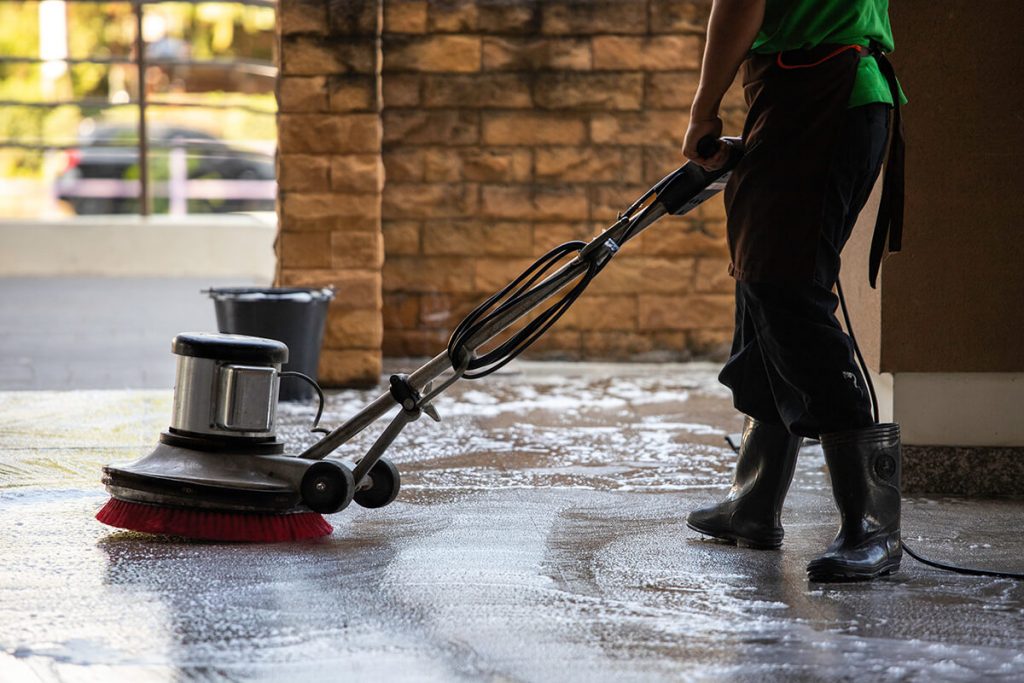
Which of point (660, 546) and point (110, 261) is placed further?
point (110, 261)

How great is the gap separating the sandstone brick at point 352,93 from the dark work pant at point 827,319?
11.6ft

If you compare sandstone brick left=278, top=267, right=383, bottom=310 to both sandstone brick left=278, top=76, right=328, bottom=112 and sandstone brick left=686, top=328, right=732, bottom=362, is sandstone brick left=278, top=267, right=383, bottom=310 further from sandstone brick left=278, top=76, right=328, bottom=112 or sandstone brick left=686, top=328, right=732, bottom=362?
sandstone brick left=686, top=328, right=732, bottom=362

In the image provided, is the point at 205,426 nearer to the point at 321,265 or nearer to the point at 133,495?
the point at 133,495

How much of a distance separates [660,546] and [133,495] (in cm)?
131

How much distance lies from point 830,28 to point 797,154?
0.29 meters

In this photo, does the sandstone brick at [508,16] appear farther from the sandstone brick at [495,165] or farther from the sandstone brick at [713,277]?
the sandstone brick at [713,277]

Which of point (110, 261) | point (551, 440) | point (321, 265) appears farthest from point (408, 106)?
point (110, 261)

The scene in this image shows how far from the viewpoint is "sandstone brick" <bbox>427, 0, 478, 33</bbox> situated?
695 cm

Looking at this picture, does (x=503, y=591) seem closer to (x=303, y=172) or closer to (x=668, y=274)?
(x=303, y=172)

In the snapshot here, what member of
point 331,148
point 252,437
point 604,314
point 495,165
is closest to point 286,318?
point 331,148

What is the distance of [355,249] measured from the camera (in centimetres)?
639

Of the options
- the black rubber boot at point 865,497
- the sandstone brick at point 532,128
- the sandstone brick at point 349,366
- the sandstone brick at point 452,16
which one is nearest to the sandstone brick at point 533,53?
the sandstone brick at point 452,16

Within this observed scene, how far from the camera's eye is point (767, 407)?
340 centimetres

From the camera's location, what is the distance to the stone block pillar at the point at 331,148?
20.8ft
